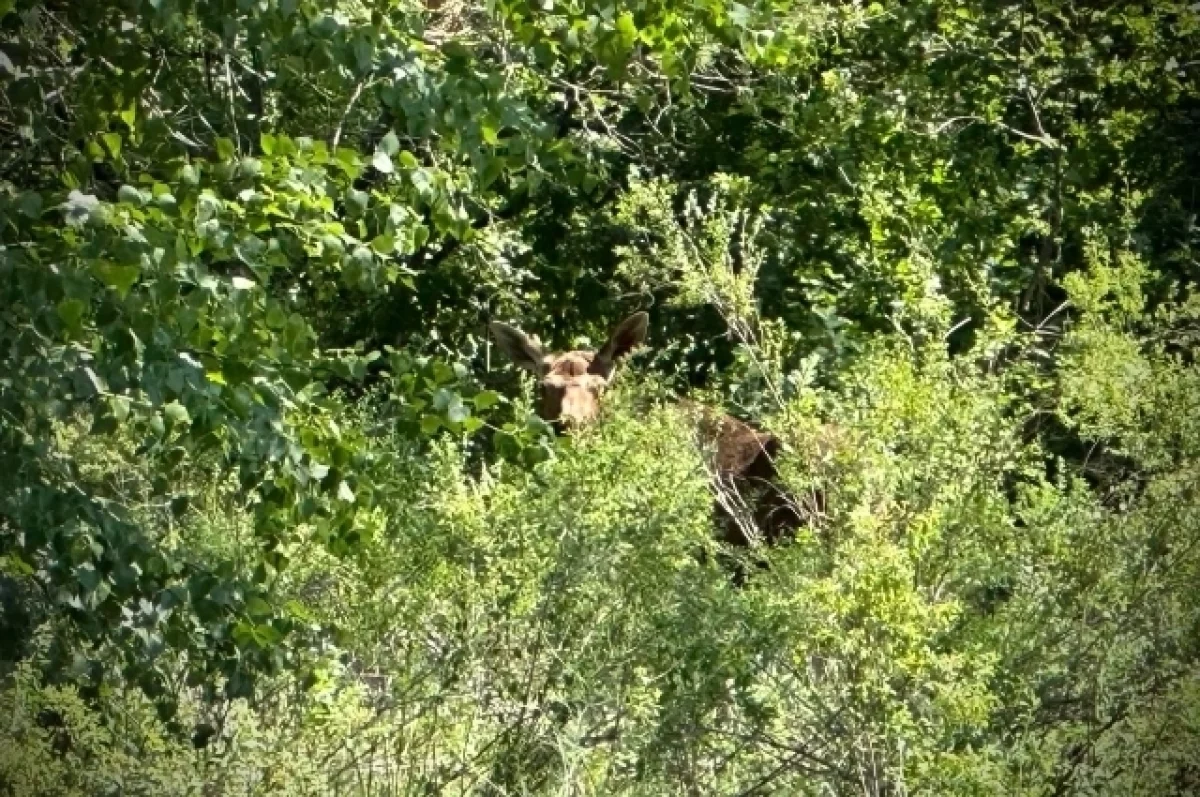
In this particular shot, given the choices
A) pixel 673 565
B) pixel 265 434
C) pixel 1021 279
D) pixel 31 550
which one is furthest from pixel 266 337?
pixel 1021 279

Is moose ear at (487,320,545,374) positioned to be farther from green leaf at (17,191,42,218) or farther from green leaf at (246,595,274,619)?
green leaf at (17,191,42,218)

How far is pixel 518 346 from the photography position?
12102 mm

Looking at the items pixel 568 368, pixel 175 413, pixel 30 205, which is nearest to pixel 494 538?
pixel 175 413

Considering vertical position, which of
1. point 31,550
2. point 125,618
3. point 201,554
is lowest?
point 201,554

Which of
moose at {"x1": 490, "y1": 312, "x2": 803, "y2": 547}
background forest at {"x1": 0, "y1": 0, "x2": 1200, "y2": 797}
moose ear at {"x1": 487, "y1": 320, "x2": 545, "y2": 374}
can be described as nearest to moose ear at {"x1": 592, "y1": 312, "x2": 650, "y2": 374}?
moose at {"x1": 490, "y1": 312, "x2": 803, "y2": 547}

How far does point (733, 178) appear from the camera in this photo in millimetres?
11172

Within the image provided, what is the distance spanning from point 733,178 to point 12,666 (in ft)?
A: 17.3

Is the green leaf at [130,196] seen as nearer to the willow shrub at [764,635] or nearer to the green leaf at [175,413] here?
the green leaf at [175,413]

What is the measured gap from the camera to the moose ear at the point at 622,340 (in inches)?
456

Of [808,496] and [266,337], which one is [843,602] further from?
[266,337]

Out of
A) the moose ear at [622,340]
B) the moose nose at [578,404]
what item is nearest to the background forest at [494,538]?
the moose ear at [622,340]

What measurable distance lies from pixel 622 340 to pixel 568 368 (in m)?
0.63

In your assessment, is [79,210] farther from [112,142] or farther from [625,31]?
[625,31]

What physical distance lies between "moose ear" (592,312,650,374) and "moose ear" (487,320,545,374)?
0.32 meters
